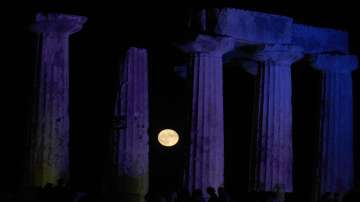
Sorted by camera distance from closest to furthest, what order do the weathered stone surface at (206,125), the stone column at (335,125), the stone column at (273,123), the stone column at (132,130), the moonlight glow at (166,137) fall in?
the stone column at (132,130) < the weathered stone surface at (206,125) < the stone column at (273,123) < the stone column at (335,125) < the moonlight glow at (166,137)

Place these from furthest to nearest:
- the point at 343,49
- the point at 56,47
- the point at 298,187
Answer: the point at 298,187 → the point at 343,49 → the point at 56,47

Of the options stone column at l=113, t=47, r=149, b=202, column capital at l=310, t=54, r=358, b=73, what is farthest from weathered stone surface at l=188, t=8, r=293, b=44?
stone column at l=113, t=47, r=149, b=202

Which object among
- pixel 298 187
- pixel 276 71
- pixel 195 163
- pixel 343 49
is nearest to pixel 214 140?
pixel 195 163

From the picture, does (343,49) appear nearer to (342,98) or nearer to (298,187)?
(342,98)

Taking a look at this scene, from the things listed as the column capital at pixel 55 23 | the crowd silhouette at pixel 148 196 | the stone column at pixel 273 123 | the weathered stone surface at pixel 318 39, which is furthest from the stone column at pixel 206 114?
the crowd silhouette at pixel 148 196

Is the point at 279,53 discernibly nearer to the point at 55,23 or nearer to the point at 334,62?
the point at 334,62

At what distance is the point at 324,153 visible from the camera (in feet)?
152

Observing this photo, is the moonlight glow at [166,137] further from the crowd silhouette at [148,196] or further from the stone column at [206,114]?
the crowd silhouette at [148,196]

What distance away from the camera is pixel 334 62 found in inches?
1825

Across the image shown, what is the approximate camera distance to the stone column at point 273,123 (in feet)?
145

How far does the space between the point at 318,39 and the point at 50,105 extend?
13.1m

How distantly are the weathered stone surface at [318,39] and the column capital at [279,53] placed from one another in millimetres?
1369

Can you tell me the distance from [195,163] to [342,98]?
27.9 ft

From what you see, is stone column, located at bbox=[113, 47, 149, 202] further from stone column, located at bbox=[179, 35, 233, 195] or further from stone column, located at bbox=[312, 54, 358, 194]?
stone column, located at bbox=[312, 54, 358, 194]
